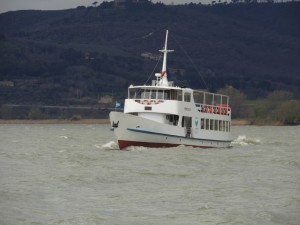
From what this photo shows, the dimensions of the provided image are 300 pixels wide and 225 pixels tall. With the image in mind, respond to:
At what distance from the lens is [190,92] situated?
2539 inches

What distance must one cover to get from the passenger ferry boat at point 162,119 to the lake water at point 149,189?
251cm

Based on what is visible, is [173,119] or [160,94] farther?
[173,119]

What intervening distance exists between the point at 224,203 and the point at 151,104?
2880cm

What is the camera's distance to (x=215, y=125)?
70250mm

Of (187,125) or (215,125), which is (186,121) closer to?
(187,125)

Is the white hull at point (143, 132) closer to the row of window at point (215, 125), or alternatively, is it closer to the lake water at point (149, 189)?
the lake water at point (149, 189)

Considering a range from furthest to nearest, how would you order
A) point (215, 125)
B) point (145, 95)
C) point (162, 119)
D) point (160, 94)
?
point (215, 125)
point (145, 95)
point (160, 94)
point (162, 119)

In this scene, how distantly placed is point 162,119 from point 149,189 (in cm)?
2461

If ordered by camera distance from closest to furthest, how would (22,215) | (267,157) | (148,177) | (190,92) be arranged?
(22,215) → (148,177) → (267,157) → (190,92)

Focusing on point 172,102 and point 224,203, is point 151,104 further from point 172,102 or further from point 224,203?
point 224,203

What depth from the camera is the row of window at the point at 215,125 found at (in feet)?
221

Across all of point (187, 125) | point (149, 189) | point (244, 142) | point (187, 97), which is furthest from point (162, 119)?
point (244, 142)

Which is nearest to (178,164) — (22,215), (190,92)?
(190,92)

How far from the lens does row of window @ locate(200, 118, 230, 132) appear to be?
221 ft
